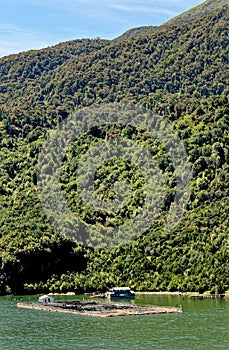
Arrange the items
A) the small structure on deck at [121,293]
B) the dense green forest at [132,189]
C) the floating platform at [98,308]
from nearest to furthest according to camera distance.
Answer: the floating platform at [98,308]
the small structure on deck at [121,293]
the dense green forest at [132,189]

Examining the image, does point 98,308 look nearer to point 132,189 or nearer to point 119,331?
point 119,331

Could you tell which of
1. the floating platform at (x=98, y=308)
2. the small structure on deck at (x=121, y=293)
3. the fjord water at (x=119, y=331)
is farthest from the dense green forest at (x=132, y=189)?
the fjord water at (x=119, y=331)

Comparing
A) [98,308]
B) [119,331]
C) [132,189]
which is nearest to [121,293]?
[98,308]

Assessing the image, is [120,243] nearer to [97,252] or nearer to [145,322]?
[97,252]

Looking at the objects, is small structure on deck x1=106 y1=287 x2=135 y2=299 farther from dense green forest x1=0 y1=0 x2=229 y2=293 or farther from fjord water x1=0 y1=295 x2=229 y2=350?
fjord water x1=0 y1=295 x2=229 y2=350

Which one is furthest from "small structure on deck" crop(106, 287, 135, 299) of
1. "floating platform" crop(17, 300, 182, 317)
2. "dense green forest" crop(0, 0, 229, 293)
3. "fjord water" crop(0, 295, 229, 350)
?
"fjord water" crop(0, 295, 229, 350)

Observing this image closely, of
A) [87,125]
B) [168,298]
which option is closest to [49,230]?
[168,298]

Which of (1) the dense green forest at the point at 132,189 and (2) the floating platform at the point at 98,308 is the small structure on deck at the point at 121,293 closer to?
(1) the dense green forest at the point at 132,189
